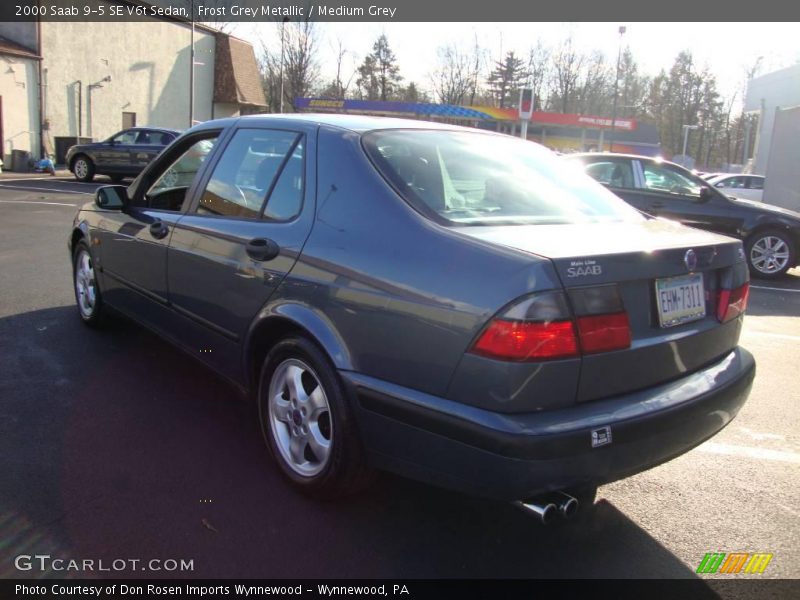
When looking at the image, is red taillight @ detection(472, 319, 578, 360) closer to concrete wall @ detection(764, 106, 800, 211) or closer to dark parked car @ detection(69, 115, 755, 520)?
dark parked car @ detection(69, 115, 755, 520)

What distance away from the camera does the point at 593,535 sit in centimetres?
280

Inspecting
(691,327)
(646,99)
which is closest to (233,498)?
(691,327)

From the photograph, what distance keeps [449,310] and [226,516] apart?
1.35m

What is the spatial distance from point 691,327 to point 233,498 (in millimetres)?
2071

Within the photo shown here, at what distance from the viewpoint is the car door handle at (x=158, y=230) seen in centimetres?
393

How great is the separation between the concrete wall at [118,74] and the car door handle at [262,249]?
25041 millimetres

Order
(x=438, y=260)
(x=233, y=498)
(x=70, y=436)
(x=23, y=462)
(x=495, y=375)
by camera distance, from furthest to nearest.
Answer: (x=70, y=436)
(x=23, y=462)
(x=233, y=498)
(x=438, y=260)
(x=495, y=375)

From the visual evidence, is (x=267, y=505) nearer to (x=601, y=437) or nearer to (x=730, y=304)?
(x=601, y=437)

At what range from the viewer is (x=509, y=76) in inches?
3081

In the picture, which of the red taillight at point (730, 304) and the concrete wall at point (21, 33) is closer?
the red taillight at point (730, 304)

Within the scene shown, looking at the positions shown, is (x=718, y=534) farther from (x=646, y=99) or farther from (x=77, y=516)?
(x=646, y=99)

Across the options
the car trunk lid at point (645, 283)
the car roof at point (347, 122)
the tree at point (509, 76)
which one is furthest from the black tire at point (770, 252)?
the tree at point (509, 76)

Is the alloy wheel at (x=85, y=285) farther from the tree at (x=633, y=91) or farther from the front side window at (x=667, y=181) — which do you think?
the tree at (x=633, y=91)

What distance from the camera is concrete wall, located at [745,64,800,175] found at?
3325cm
